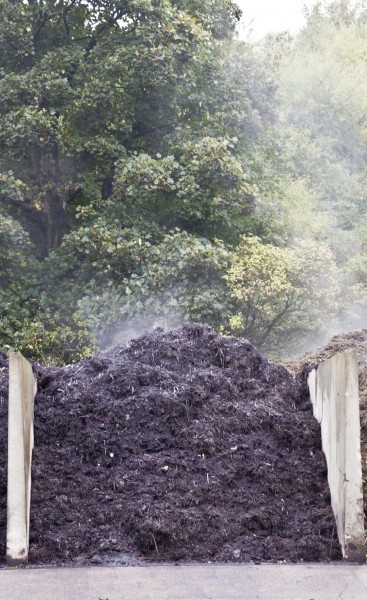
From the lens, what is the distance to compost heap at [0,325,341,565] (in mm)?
3725

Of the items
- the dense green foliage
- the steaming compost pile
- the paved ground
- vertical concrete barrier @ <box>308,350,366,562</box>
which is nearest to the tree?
the dense green foliage

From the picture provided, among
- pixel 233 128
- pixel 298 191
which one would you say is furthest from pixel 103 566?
pixel 298 191

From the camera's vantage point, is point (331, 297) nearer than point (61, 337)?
No

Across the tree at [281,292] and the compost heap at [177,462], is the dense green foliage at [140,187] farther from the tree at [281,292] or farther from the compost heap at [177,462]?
the compost heap at [177,462]

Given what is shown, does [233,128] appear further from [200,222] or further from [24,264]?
[24,264]

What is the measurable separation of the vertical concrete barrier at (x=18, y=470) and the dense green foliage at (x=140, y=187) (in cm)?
533

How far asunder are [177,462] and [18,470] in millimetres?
905

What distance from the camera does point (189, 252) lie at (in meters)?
9.32

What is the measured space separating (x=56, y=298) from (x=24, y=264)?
0.59 meters

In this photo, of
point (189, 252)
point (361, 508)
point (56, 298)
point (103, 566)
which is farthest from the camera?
point (56, 298)

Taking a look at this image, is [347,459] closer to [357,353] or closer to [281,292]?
[357,353]

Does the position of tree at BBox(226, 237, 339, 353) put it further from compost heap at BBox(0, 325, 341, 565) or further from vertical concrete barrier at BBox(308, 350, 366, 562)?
vertical concrete barrier at BBox(308, 350, 366, 562)

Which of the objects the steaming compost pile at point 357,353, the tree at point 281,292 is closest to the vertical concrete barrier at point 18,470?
the steaming compost pile at point 357,353

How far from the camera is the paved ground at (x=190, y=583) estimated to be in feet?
10.4
